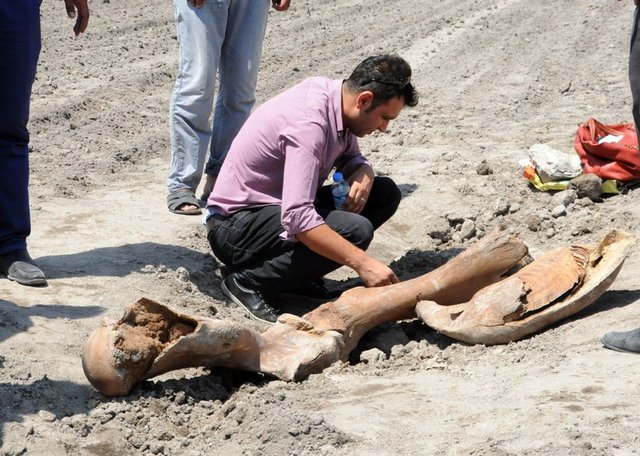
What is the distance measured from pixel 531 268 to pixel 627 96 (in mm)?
4058

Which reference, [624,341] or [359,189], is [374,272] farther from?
[624,341]

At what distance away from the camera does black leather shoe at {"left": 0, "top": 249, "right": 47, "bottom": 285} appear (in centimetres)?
423

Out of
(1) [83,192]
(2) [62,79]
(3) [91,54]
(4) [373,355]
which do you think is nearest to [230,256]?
(4) [373,355]

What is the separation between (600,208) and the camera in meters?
5.50

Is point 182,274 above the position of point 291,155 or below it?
below

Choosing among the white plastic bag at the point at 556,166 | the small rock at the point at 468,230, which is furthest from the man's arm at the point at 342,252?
the white plastic bag at the point at 556,166

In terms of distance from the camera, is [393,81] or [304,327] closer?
[304,327]

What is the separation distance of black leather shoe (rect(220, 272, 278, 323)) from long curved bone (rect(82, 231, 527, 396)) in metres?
0.43

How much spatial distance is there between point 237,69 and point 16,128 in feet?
5.10

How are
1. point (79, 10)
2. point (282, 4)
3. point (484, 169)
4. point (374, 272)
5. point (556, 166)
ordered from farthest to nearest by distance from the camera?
1. point (484, 169)
2. point (556, 166)
3. point (282, 4)
4. point (79, 10)
5. point (374, 272)

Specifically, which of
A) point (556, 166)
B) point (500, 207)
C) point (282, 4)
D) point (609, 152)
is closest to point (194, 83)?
point (282, 4)

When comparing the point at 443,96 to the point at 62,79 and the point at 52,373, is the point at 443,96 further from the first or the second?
the point at 52,373

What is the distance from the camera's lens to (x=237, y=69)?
18.0 ft

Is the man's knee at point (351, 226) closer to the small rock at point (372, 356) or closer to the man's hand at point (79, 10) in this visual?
the small rock at point (372, 356)
